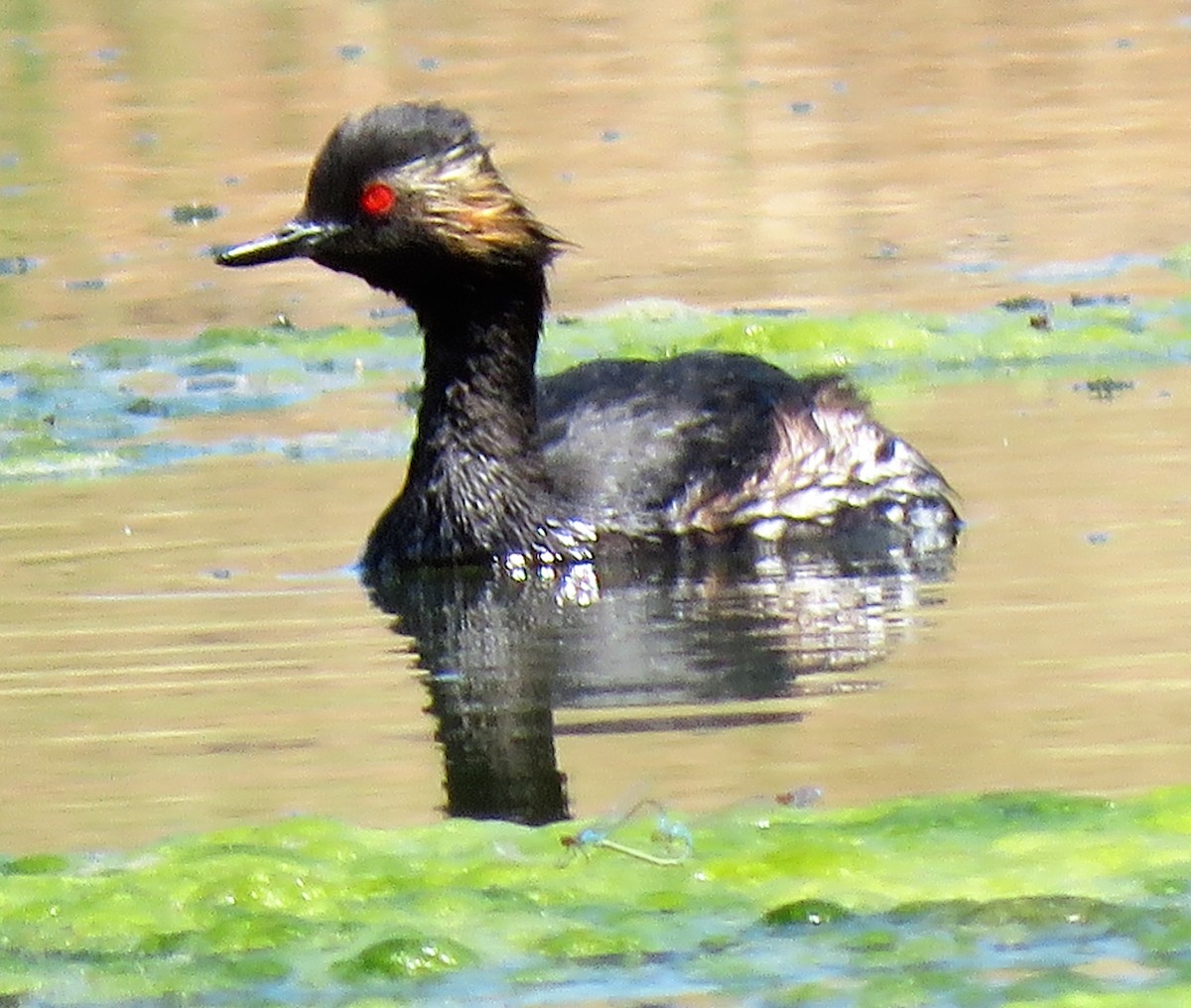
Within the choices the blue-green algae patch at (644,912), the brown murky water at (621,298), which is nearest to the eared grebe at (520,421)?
the brown murky water at (621,298)

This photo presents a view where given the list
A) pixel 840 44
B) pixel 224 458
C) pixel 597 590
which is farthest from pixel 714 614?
pixel 840 44

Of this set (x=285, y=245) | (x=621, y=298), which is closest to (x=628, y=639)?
(x=285, y=245)

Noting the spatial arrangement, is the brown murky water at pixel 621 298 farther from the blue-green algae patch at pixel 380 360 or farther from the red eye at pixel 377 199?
the red eye at pixel 377 199

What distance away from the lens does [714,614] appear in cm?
975

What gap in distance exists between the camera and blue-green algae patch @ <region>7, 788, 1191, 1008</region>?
18.8 feet

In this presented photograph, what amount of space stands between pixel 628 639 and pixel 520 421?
227 centimetres

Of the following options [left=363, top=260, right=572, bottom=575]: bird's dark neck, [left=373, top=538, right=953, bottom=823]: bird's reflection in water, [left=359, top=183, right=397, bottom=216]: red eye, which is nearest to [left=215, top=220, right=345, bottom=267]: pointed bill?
[left=359, top=183, right=397, bottom=216]: red eye

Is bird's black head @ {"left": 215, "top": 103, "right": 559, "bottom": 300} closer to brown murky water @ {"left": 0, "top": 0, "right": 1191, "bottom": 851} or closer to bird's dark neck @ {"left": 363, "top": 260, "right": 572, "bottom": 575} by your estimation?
bird's dark neck @ {"left": 363, "top": 260, "right": 572, "bottom": 575}

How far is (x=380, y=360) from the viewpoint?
1539cm

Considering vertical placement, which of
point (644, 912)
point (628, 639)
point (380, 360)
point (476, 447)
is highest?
point (380, 360)

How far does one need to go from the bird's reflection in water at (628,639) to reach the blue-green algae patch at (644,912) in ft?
2.58

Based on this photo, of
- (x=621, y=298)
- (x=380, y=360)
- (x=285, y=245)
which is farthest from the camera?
(x=621, y=298)

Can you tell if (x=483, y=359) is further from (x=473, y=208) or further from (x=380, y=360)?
(x=380, y=360)

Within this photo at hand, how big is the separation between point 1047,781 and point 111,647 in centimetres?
335
